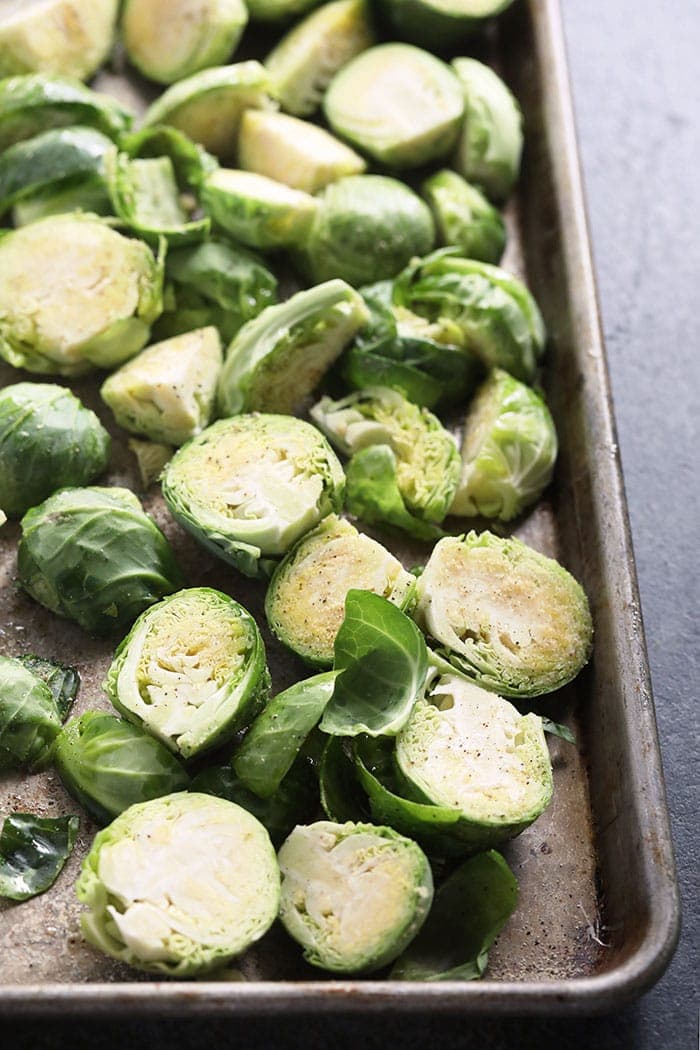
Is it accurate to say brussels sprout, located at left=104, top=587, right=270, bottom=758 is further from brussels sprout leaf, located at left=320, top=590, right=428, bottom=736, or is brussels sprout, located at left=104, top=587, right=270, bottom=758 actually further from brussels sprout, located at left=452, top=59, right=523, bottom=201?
brussels sprout, located at left=452, top=59, right=523, bottom=201

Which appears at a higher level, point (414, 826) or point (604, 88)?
point (604, 88)

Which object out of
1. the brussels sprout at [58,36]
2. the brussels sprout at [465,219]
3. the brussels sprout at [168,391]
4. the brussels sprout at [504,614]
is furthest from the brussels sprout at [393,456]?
the brussels sprout at [58,36]

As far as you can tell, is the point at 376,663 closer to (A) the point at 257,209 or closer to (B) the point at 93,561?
(B) the point at 93,561

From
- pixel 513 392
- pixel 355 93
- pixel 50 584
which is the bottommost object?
pixel 50 584

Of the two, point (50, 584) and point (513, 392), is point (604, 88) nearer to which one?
point (513, 392)

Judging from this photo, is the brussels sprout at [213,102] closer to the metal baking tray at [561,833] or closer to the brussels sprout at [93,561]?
the metal baking tray at [561,833]

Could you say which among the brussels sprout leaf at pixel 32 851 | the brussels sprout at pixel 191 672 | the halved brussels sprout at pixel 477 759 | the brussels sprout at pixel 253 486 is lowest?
the brussels sprout leaf at pixel 32 851

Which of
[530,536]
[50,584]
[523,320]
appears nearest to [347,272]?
[523,320]
